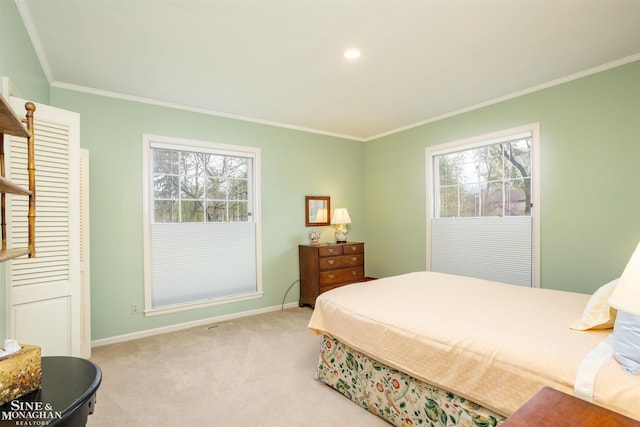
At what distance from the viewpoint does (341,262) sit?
435 cm

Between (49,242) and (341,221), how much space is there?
10.3 feet

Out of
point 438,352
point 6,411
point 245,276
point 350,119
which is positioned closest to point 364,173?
point 350,119

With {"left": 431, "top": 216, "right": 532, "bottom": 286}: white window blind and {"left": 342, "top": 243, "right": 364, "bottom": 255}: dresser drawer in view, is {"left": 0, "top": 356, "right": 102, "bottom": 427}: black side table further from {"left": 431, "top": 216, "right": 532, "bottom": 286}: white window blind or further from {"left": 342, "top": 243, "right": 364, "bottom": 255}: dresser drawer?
{"left": 431, "top": 216, "right": 532, "bottom": 286}: white window blind

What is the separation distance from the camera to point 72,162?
2135 millimetres

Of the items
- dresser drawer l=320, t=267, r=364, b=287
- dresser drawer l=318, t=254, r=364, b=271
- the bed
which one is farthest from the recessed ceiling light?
dresser drawer l=320, t=267, r=364, b=287

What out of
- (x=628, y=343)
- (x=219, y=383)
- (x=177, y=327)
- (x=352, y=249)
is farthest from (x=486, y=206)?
(x=177, y=327)

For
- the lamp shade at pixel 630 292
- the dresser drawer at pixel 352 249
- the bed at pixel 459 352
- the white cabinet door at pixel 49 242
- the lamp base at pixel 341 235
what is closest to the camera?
the lamp shade at pixel 630 292

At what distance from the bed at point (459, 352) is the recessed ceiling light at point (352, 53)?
1824 millimetres

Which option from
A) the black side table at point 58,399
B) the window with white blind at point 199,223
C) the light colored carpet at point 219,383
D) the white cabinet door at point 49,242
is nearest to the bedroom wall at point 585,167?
the light colored carpet at point 219,383

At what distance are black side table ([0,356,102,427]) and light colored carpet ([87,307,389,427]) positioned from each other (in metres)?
1.06

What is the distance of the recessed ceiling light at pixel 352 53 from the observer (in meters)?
2.50

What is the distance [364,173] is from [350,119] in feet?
4.00

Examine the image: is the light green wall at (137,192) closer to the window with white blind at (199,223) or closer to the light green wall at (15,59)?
the window with white blind at (199,223)

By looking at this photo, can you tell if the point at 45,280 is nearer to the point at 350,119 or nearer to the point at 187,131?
the point at 187,131
